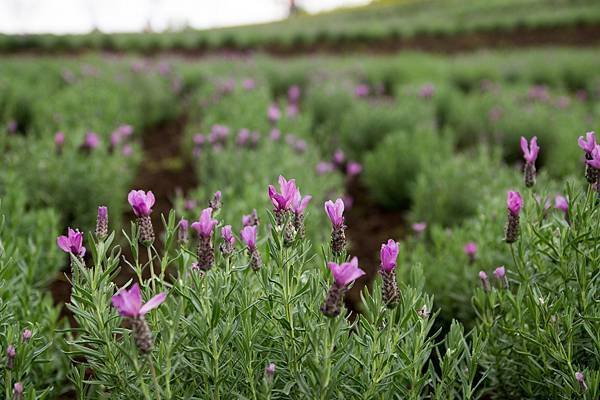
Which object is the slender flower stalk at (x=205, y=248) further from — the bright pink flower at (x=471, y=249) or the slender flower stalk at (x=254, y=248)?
the bright pink flower at (x=471, y=249)

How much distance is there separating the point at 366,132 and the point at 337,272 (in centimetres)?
464

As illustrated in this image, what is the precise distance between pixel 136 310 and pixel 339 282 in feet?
1.37

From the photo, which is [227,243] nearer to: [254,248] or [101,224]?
[254,248]

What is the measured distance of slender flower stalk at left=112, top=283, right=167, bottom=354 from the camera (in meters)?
1.12

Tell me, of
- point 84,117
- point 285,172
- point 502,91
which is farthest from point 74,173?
point 502,91

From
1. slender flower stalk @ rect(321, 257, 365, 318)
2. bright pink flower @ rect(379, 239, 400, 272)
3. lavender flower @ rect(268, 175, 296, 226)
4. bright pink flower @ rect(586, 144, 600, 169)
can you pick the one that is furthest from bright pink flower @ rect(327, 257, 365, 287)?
bright pink flower @ rect(586, 144, 600, 169)

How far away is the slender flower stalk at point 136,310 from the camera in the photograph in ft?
3.68

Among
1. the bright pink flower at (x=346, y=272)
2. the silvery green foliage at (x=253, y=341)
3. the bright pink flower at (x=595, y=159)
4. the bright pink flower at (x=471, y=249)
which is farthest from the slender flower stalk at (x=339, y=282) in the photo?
the bright pink flower at (x=471, y=249)

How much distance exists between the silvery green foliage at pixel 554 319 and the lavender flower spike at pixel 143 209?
97cm

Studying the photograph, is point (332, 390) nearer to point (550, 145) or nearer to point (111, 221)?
point (111, 221)

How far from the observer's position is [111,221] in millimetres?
3734

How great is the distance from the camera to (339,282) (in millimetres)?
1220

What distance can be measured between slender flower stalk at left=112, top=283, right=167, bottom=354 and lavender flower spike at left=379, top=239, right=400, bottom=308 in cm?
50

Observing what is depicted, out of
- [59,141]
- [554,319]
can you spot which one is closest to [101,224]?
[554,319]
